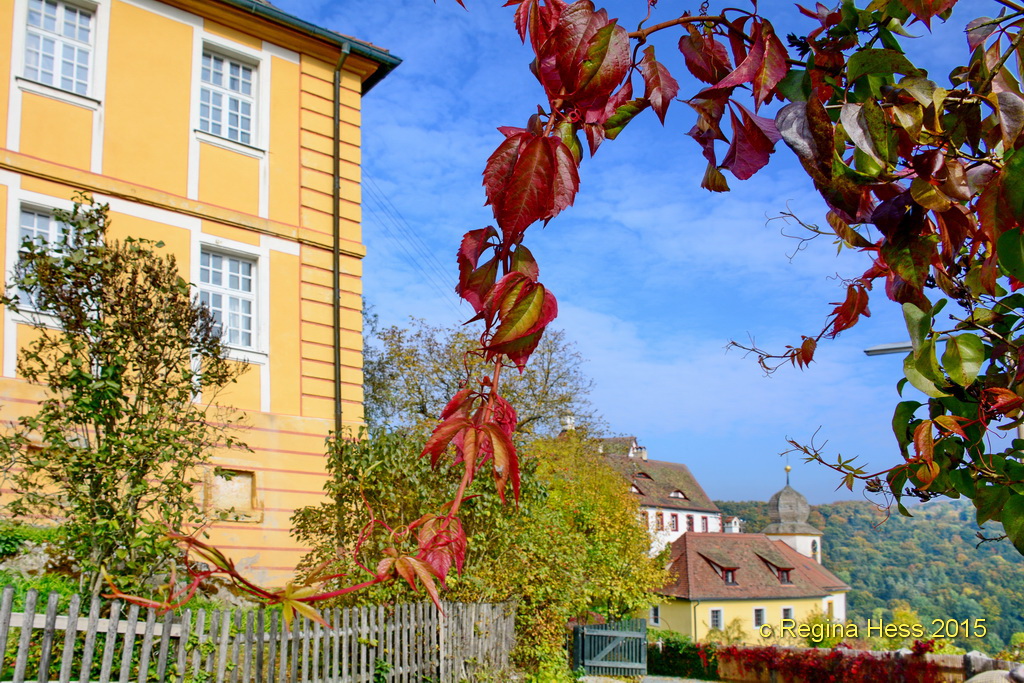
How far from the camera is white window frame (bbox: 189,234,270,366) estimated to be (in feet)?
34.1

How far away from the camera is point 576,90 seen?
0.76 metres

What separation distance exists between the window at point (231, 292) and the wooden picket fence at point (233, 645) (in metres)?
4.29

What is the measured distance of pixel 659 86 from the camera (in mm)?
878

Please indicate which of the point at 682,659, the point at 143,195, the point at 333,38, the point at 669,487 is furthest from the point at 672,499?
the point at 143,195

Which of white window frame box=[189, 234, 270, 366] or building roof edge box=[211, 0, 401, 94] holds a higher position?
building roof edge box=[211, 0, 401, 94]

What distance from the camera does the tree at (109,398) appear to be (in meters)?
6.25

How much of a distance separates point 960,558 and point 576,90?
27578 millimetres

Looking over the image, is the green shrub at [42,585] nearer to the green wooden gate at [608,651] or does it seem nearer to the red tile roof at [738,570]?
the green wooden gate at [608,651]

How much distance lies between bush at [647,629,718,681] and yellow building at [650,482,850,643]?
438 inches

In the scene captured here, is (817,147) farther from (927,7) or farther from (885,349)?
(885,349)

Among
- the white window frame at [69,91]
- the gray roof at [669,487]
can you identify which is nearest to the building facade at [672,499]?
the gray roof at [669,487]

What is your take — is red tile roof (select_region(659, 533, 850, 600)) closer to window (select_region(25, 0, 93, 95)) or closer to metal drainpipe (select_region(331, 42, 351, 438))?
metal drainpipe (select_region(331, 42, 351, 438))

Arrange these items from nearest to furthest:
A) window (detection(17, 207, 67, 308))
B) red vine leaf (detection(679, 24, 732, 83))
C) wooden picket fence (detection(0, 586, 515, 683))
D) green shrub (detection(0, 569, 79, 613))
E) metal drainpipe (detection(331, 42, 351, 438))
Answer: red vine leaf (detection(679, 24, 732, 83)), wooden picket fence (detection(0, 586, 515, 683)), green shrub (detection(0, 569, 79, 613)), window (detection(17, 207, 67, 308)), metal drainpipe (detection(331, 42, 351, 438))

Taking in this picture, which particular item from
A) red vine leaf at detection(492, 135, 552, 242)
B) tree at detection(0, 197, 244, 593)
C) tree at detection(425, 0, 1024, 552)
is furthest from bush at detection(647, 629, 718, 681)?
red vine leaf at detection(492, 135, 552, 242)
